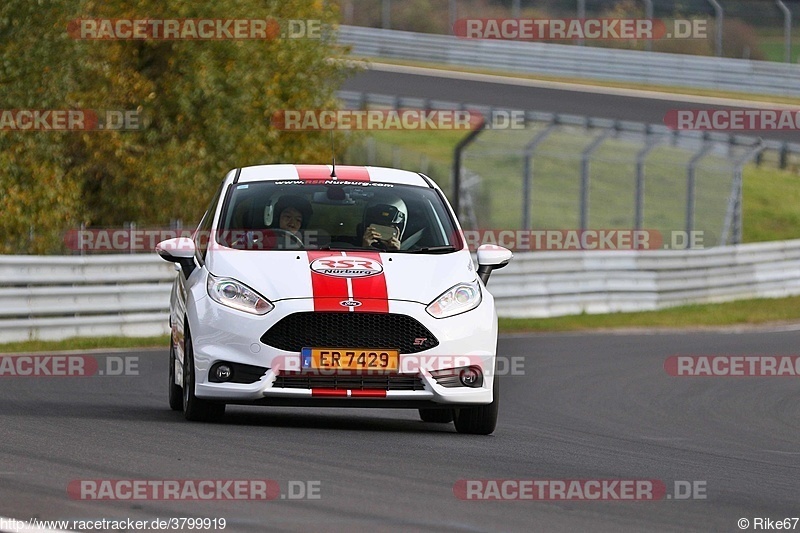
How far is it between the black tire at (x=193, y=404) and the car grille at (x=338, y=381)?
1.81ft

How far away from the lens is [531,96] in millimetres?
39062

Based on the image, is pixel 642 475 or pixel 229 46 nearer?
pixel 642 475

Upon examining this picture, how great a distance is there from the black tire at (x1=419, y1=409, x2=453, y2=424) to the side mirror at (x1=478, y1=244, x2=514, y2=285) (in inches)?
40.0

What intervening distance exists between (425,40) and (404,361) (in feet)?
126

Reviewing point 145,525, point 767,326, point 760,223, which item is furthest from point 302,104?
point 145,525

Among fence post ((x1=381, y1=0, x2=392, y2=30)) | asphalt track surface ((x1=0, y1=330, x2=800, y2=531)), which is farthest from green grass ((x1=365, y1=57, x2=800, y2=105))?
asphalt track surface ((x1=0, y1=330, x2=800, y2=531))

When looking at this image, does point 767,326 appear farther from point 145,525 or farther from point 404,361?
point 145,525

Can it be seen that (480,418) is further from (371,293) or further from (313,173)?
(313,173)

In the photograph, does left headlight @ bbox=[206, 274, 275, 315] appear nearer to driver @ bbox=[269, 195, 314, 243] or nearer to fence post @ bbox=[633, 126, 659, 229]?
driver @ bbox=[269, 195, 314, 243]

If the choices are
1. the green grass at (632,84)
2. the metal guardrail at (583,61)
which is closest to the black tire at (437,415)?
the metal guardrail at (583,61)

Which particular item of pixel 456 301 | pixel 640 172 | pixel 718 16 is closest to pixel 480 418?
pixel 456 301

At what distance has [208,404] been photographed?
31.1ft

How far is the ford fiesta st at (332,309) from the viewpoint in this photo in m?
9.09

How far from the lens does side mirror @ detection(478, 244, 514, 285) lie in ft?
32.8
